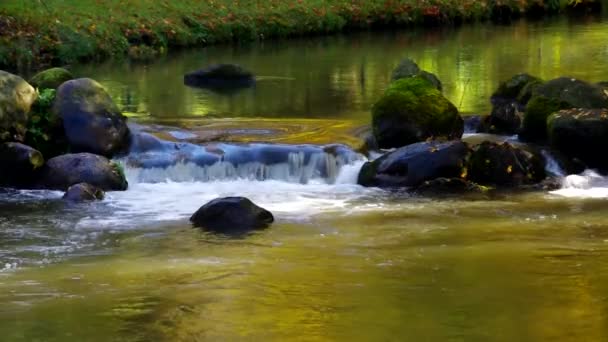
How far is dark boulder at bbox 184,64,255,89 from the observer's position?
30297 millimetres

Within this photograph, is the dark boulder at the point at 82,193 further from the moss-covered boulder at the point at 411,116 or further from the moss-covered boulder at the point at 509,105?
the moss-covered boulder at the point at 509,105

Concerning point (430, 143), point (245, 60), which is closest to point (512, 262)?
point (430, 143)

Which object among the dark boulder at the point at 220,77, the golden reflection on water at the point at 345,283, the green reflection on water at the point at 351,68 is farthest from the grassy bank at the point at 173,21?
the golden reflection on water at the point at 345,283

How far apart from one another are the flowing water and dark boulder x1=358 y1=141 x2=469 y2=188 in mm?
357

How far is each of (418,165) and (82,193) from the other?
16.0 feet

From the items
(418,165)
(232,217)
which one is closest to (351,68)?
(418,165)

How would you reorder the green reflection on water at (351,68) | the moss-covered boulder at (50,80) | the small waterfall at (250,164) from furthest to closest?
the green reflection on water at (351,68), the moss-covered boulder at (50,80), the small waterfall at (250,164)

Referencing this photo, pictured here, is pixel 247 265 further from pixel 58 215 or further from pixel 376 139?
pixel 376 139

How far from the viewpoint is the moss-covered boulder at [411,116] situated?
20.6 metres

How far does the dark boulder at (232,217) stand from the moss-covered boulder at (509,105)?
667cm

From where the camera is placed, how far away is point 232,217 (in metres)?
16.1

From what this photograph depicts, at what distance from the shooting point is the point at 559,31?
45750mm

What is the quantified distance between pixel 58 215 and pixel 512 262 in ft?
21.7

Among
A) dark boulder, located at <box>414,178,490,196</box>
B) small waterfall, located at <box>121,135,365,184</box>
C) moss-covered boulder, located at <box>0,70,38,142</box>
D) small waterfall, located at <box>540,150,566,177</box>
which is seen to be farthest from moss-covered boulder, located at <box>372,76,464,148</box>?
moss-covered boulder, located at <box>0,70,38,142</box>
